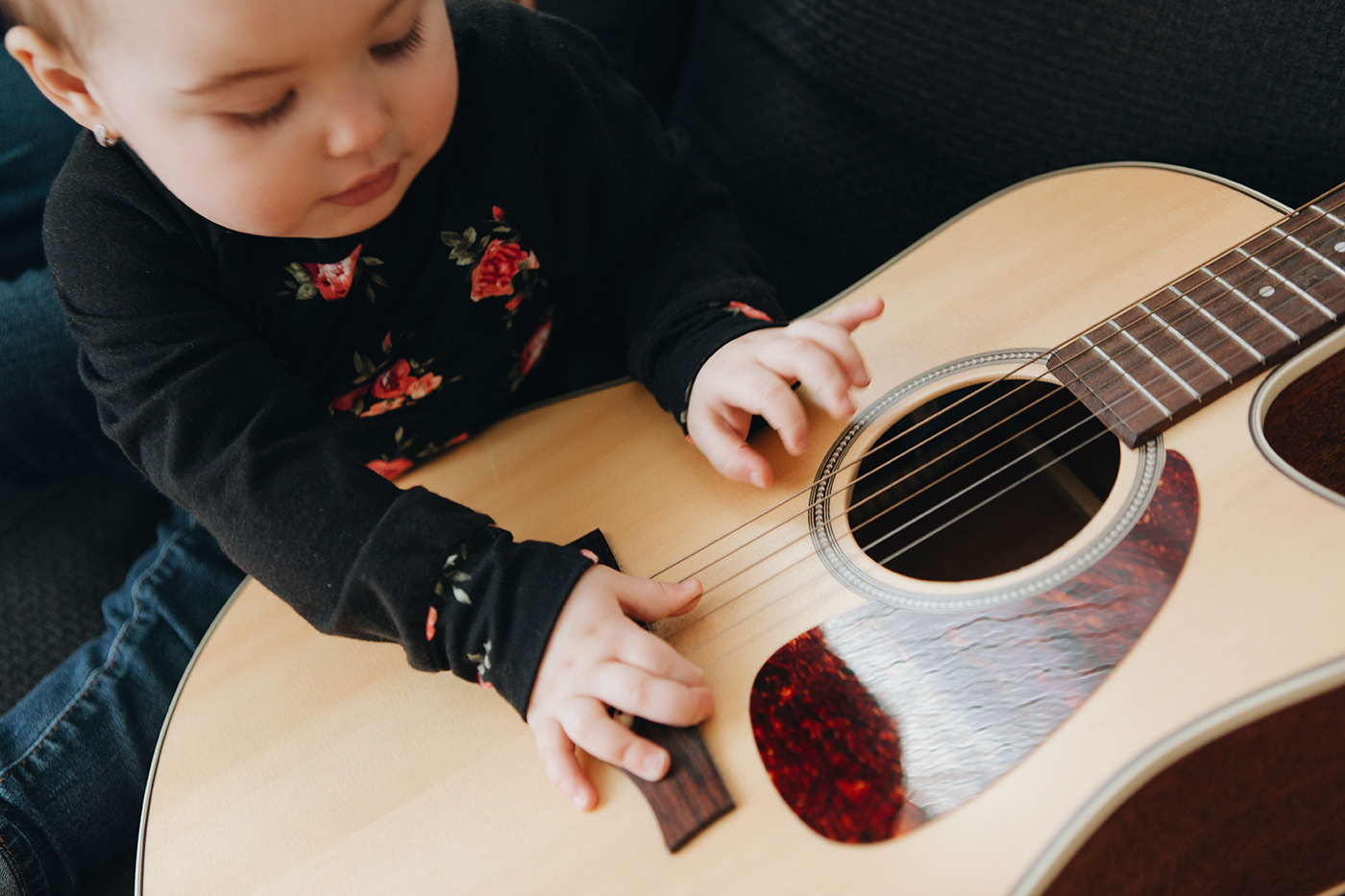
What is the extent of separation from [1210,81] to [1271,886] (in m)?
0.64

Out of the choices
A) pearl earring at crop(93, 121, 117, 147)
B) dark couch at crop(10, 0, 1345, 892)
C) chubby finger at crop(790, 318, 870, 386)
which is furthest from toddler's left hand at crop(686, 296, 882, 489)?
pearl earring at crop(93, 121, 117, 147)

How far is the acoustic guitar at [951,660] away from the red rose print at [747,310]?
0.11 metres

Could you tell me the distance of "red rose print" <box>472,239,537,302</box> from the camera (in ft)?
2.48

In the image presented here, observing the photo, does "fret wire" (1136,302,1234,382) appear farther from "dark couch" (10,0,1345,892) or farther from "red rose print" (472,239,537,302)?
"red rose print" (472,239,537,302)

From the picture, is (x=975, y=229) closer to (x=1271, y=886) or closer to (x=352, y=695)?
(x=1271, y=886)

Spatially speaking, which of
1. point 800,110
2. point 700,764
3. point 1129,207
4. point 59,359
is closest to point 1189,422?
point 1129,207

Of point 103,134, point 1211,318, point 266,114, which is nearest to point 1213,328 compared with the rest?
point 1211,318

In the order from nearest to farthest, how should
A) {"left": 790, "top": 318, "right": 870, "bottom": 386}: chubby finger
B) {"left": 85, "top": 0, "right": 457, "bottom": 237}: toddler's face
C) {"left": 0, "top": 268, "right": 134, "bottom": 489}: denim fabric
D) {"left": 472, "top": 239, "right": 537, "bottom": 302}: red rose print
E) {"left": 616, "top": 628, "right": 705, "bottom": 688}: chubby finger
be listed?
{"left": 85, "top": 0, "right": 457, "bottom": 237}: toddler's face
{"left": 616, "top": 628, "right": 705, "bottom": 688}: chubby finger
{"left": 790, "top": 318, "right": 870, "bottom": 386}: chubby finger
{"left": 472, "top": 239, "right": 537, "bottom": 302}: red rose print
{"left": 0, "top": 268, "right": 134, "bottom": 489}: denim fabric

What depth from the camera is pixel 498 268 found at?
0.77m

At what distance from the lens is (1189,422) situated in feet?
1.91

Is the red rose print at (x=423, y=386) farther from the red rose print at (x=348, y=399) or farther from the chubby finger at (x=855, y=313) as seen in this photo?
the chubby finger at (x=855, y=313)

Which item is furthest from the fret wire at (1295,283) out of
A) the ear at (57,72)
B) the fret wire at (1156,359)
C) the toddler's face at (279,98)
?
the ear at (57,72)

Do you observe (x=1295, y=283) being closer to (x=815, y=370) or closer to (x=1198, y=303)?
(x=1198, y=303)

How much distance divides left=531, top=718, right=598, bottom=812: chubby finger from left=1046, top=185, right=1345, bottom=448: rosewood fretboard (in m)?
0.44
